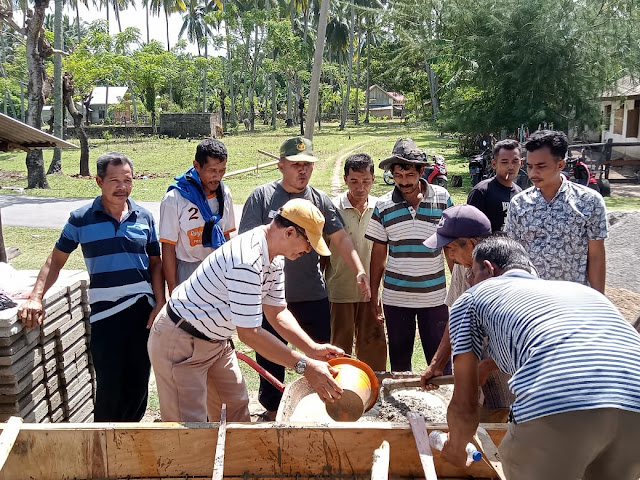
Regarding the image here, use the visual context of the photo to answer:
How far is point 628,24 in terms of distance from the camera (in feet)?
50.6

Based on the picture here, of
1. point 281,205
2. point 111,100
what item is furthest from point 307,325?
point 111,100

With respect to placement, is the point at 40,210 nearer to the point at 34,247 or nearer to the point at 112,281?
the point at 34,247

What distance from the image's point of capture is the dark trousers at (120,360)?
142 inches

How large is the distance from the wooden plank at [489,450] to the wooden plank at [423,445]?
0.71 ft

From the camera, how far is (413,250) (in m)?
4.24

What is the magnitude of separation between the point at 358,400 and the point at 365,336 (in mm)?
1537

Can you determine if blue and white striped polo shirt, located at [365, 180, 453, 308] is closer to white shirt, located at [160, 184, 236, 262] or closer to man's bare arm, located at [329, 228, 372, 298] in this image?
man's bare arm, located at [329, 228, 372, 298]

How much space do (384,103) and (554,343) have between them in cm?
7813

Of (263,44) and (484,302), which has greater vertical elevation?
(263,44)

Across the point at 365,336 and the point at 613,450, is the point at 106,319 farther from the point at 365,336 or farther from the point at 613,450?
the point at 613,450

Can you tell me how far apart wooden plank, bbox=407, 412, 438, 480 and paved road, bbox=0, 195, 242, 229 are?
908 centimetres

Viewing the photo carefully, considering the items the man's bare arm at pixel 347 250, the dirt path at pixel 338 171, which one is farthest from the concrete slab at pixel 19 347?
the dirt path at pixel 338 171

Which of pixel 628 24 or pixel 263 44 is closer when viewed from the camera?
pixel 628 24

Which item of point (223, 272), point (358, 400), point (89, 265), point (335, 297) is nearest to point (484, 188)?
point (335, 297)
